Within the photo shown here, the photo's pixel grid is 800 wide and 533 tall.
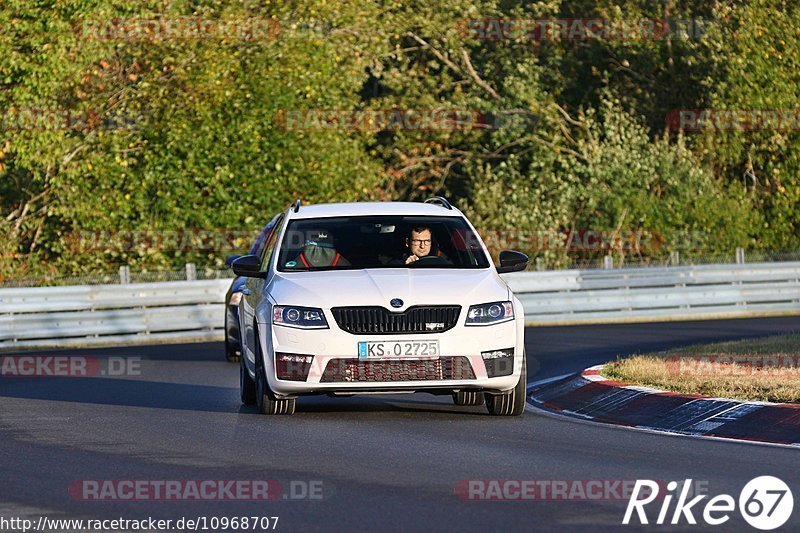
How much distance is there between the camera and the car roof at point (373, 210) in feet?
45.8

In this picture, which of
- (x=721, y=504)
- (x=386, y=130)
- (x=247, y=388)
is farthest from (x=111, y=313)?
(x=721, y=504)

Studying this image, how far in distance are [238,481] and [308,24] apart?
26.1 m

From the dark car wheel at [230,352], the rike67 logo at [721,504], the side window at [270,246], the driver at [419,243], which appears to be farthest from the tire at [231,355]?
the rike67 logo at [721,504]

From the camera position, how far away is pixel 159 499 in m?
8.95

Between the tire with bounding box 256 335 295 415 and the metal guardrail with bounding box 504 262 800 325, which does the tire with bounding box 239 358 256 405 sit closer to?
the tire with bounding box 256 335 295 415

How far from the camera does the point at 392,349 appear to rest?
12.3 m

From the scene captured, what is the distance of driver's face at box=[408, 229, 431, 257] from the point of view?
13633 millimetres

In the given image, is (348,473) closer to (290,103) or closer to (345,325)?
(345,325)

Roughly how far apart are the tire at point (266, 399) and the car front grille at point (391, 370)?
706 mm

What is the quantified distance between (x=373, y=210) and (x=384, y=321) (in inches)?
75.3

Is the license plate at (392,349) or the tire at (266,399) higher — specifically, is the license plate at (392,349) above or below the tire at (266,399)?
above

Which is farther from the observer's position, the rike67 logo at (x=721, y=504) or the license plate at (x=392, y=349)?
the license plate at (x=392, y=349)

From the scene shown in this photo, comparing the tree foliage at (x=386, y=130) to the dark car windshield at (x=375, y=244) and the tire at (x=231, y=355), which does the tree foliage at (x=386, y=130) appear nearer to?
the tire at (x=231, y=355)

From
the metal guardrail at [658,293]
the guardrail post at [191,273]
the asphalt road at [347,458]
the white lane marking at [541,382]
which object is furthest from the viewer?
the metal guardrail at [658,293]
